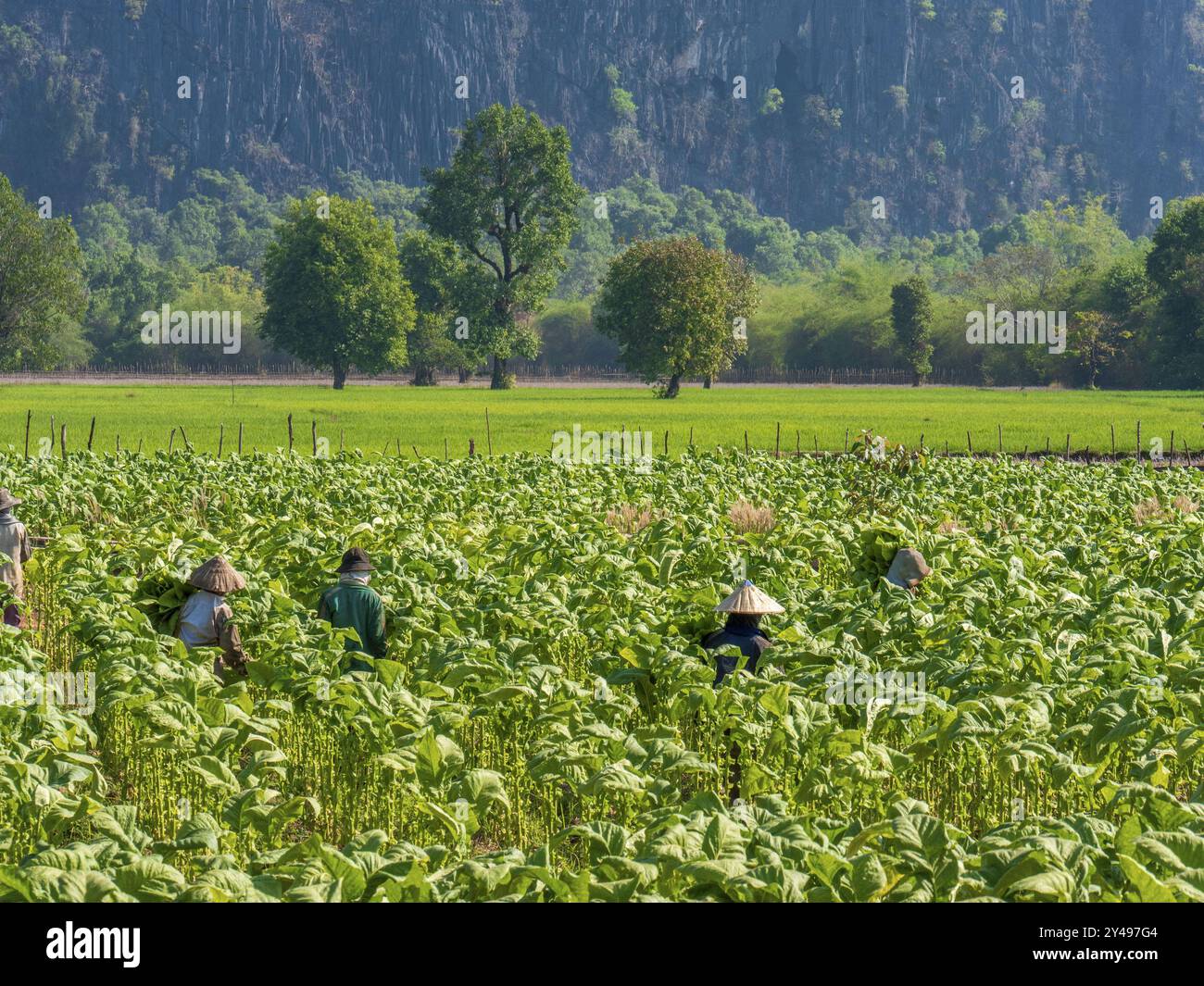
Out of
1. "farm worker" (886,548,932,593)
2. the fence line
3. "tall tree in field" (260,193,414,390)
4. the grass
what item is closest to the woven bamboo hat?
"farm worker" (886,548,932,593)

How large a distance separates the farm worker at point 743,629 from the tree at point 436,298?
318ft

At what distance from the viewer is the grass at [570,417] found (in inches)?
2095

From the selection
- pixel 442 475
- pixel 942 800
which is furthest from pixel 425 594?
pixel 442 475

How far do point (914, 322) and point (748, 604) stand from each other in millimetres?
114076

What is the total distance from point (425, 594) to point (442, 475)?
48.7 ft

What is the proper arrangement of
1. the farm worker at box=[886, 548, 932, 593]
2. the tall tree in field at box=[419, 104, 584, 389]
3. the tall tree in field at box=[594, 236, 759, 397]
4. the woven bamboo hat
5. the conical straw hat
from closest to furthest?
the conical straw hat, the woven bamboo hat, the farm worker at box=[886, 548, 932, 593], the tall tree in field at box=[594, 236, 759, 397], the tall tree in field at box=[419, 104, 584, 389]

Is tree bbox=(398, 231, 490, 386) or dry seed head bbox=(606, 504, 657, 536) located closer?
dry seed head bbox=(606, 504, 657, 536)

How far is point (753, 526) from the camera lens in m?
24.7

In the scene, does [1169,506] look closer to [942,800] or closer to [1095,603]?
[1095,603]

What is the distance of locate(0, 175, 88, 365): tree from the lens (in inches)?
4008

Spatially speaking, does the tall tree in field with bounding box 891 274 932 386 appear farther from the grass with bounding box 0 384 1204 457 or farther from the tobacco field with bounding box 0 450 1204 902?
the tobacco field with bounding box 0 450 1204 902

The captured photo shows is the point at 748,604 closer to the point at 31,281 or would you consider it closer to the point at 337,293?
the point at 337,293

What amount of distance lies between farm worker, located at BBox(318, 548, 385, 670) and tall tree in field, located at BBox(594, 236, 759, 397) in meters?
73.2

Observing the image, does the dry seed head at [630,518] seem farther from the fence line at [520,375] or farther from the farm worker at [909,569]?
the fence line at [520,375]
